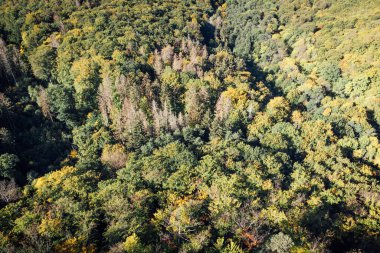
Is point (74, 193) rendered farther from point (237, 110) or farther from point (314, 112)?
point (314, 112)

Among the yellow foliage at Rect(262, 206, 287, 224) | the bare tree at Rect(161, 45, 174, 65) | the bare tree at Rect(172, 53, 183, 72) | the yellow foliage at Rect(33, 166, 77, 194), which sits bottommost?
the yellow foliage at Rect(262, 206, 287, 224)

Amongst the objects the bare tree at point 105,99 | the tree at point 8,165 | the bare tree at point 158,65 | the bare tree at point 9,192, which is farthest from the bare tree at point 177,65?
the bare tree at point 9,192

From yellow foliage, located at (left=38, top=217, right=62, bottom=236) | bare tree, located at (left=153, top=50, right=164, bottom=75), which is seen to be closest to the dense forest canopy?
yellow foliage, located at (left=38, top=217, right=62, bottom=236)

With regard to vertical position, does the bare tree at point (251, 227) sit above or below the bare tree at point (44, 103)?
below

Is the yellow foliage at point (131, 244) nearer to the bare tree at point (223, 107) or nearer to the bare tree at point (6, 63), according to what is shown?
the bare tree at point (223, 107)

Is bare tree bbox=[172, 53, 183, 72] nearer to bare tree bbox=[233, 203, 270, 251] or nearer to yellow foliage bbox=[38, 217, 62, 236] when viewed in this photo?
bare tree bbox=[233, 203, 270, 251]

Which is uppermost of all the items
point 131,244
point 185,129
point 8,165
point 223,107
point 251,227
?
point 223,107

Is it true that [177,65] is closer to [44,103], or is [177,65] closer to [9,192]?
[44,103]

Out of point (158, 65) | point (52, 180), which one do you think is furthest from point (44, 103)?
point (158, 65)
